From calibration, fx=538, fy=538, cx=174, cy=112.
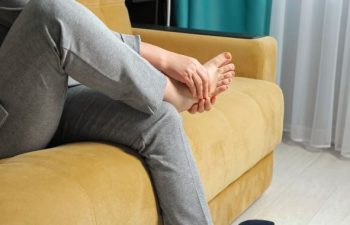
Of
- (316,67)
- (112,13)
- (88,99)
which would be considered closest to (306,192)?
(316,67)

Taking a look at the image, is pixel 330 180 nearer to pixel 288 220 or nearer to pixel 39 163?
pixel 288 220

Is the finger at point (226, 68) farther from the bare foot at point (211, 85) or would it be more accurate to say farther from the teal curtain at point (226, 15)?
the teal curtain at point (226, 15)

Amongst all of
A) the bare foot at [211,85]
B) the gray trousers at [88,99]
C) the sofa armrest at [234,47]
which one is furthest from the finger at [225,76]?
the sofa armrest at [234,47]

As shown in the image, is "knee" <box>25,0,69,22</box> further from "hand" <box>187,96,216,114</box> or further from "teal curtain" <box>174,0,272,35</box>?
"teal curtain" <box>174,0,272,35</box>

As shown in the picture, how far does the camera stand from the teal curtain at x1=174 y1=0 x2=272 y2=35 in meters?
2.43

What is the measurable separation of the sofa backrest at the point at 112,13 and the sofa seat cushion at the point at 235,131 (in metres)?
0.45

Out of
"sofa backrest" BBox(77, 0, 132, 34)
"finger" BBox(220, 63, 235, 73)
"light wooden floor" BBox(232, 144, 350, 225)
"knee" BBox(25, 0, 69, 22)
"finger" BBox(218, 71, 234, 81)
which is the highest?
"knee" BBox(25, 0, 69, 22)

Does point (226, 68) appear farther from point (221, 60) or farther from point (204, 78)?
point (204, 78)

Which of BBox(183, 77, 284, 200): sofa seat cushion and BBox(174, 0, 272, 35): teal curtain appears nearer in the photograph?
BBox(183, 77, 284, 200): sofa seat cushion

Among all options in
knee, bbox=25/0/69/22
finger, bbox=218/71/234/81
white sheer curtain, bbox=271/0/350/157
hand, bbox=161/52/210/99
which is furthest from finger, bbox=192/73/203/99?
white sheer curtain, bbox=271/0/350/157

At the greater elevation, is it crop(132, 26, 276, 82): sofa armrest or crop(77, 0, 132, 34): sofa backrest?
crop(77, 0, 132, 34): sofa backrest

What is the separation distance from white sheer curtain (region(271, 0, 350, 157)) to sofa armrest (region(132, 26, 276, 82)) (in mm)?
589

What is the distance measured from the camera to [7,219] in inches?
31.6

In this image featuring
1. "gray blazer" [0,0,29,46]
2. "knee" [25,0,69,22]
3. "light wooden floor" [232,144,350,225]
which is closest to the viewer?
"knee" [25,0,69,22]
